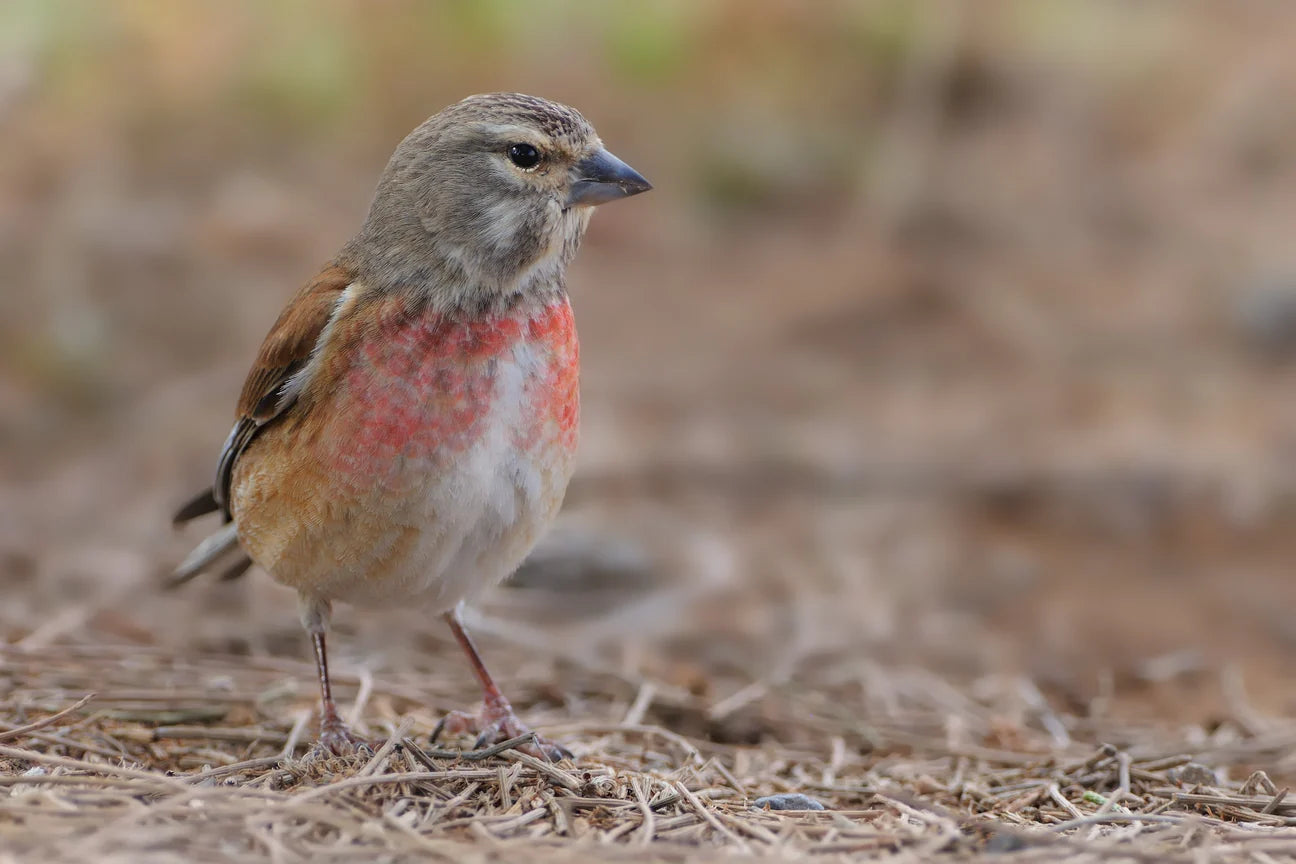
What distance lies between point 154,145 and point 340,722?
669 centimetres

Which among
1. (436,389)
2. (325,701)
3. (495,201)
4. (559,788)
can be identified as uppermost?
(495,201)

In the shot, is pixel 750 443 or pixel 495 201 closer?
pixel 495 201

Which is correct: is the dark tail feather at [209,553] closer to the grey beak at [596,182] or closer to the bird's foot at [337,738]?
the bird's foot at [337,738]

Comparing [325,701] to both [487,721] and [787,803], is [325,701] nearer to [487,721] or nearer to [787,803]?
[487,721]

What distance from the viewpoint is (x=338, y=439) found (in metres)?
3.63

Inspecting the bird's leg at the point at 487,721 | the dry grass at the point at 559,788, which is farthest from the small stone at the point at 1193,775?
the bird's leg at the point at 487,721

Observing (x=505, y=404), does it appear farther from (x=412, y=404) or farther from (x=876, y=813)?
(x=876, y=813)

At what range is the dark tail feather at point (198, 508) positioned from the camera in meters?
4.47

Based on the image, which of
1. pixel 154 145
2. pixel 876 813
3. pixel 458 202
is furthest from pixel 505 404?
pixel 154 145

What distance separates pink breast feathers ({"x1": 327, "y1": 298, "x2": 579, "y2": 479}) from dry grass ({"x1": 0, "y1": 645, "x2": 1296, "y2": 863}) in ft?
2.47

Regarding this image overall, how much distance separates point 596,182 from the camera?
3.87 meters

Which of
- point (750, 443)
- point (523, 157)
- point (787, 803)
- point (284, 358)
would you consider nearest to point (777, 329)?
point (750, 443)

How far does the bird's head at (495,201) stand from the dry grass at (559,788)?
1.25 m

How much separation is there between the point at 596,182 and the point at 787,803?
174 centimetres
